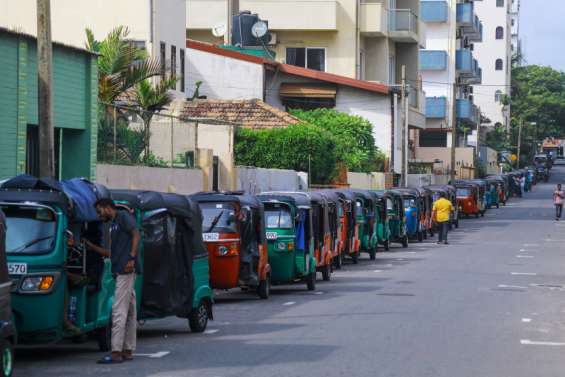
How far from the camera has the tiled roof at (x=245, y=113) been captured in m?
49.5

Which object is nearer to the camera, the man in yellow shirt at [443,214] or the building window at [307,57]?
the man in yellow shirt at [443,214]

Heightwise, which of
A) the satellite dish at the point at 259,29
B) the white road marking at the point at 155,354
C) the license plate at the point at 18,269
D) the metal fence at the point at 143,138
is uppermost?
the satellite dish at the point at 259,29

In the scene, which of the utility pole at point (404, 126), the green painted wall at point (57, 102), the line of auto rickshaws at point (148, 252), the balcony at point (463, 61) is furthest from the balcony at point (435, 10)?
the green painted wall at point (57, 102)

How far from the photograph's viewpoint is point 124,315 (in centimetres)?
1447

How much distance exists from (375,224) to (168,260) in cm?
2241

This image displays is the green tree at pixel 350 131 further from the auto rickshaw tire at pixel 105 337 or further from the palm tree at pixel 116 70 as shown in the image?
the auto rickshaw tire at pixel 105 337

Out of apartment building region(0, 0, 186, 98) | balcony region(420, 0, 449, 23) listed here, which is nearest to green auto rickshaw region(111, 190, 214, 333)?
apartment building region(0, 0, 186, 98)

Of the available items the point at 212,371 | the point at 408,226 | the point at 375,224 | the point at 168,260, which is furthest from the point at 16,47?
the point at 408,226

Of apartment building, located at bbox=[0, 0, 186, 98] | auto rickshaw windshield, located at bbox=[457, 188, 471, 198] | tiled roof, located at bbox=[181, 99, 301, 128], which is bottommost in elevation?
auto rickshaw windshield, located at bbox=[457, 188, 471, 198]

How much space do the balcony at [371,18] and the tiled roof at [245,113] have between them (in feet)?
54.4

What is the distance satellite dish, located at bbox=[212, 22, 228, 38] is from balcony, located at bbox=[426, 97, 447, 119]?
1116 inches

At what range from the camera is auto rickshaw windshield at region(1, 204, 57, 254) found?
14.4 m

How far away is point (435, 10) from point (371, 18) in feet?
97.6

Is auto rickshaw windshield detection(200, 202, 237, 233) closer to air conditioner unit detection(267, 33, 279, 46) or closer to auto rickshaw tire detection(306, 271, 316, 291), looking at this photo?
auto rickshaw tire detection(306, 271, 316, 291)
